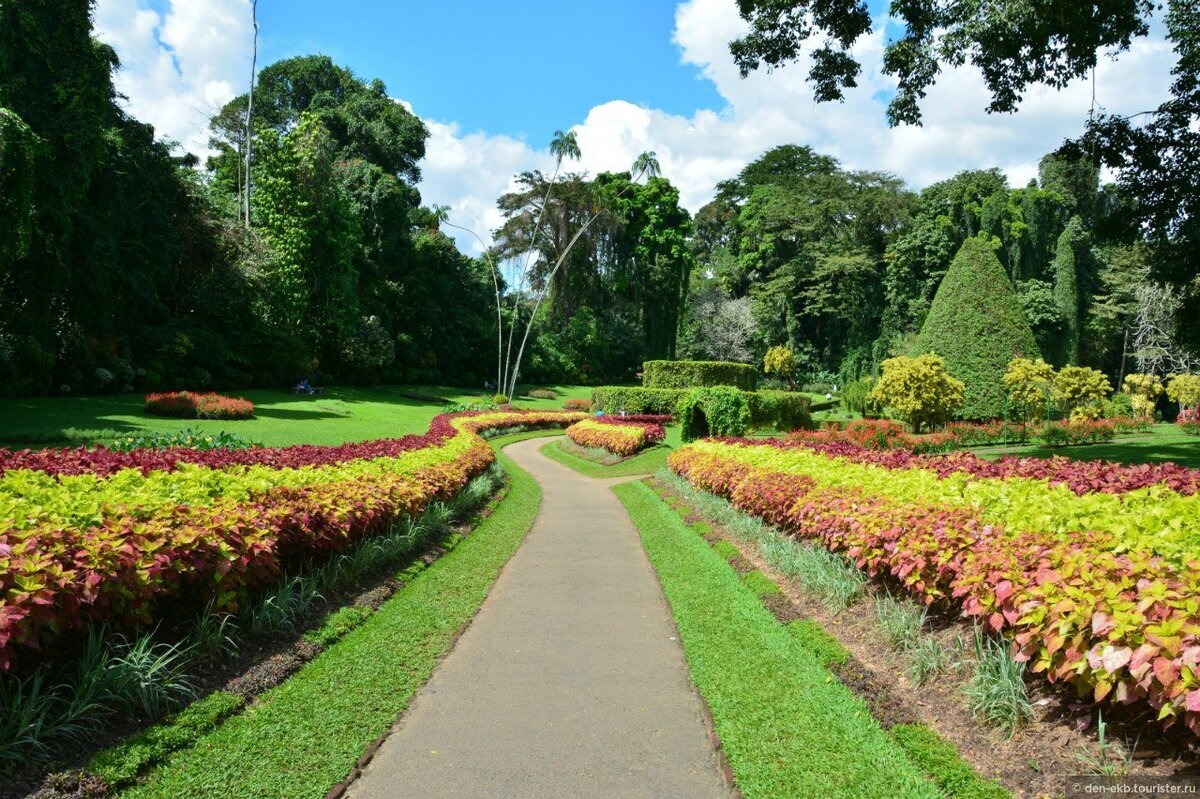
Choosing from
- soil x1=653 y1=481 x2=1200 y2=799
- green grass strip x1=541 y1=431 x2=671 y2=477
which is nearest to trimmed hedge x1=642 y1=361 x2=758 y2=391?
green grass strip x1=541 y1=431 x2=671 y2=477

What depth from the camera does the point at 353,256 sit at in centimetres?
3522

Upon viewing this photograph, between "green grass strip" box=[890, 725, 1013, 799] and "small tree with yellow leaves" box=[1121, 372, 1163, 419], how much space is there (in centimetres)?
3093

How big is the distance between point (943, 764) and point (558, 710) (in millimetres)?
1962

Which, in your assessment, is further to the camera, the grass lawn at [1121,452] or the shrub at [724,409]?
the shrub at [724,409]

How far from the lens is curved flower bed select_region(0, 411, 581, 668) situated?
3.34m

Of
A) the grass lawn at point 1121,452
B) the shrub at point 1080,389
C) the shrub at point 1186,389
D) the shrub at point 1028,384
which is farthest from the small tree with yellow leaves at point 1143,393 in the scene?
the grass lawn at point 1121,452

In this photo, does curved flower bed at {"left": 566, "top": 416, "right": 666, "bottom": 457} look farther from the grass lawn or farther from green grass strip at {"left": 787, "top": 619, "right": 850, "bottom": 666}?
green grass strip at {"left": 787, "top": 619, "right": 850, "bottom": 666}

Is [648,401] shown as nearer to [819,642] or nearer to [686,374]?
[686,374]

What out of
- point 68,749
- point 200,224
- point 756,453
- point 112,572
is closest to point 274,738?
point 68,749

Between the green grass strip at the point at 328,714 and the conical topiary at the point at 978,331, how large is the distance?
21.1 meters

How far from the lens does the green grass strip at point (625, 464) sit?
17391mm

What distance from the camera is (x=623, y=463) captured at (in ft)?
60.3

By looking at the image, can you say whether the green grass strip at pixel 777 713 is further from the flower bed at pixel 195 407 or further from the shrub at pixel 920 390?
the flower bed at pixel 195 407

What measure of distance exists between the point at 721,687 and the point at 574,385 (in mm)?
42683
